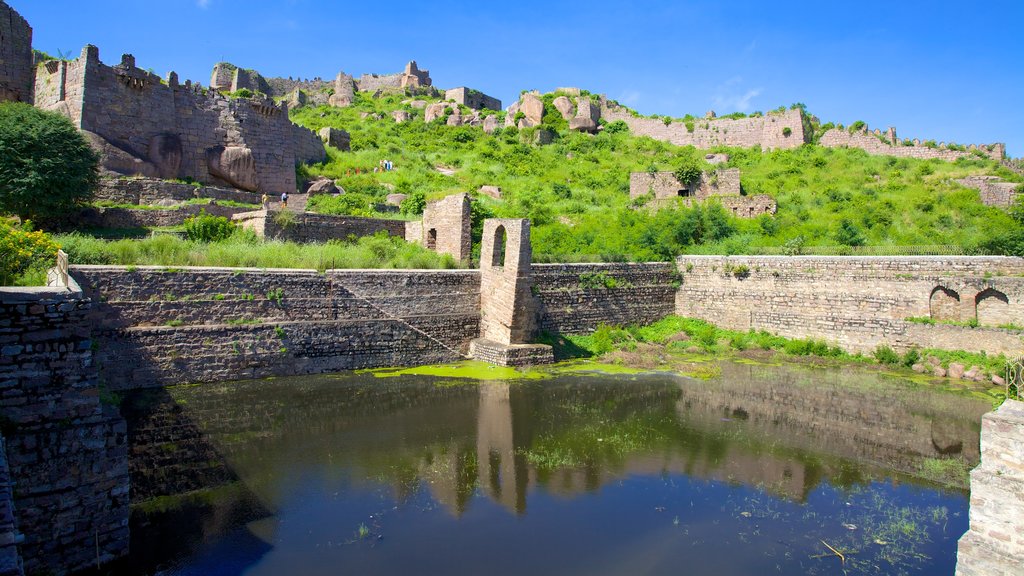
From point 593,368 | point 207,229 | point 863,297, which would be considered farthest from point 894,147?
point 207,229

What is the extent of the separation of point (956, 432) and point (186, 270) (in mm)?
13076

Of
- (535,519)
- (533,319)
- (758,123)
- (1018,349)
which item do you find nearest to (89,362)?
(535,519)

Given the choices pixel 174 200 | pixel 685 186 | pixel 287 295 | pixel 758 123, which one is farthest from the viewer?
pixel 758 123

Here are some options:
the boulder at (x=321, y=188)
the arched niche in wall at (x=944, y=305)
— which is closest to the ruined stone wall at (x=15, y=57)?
the boulder at (x=321, y=188)

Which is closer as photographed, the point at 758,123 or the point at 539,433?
the point at 539,433

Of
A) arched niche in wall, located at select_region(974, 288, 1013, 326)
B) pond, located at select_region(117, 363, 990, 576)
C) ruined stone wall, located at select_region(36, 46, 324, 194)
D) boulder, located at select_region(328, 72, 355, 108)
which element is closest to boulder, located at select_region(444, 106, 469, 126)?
boulder, located at select_region(328, 72, 355, 108)

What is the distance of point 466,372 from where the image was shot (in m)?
13.0

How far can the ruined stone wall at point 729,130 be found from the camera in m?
34.5

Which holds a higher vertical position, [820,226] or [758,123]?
[758,123]

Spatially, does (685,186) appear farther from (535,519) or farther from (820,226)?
(535,519)

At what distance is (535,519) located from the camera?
678 cm

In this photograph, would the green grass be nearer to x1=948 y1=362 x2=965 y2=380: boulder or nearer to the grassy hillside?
the grassy hillside

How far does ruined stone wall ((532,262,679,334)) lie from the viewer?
15.8m

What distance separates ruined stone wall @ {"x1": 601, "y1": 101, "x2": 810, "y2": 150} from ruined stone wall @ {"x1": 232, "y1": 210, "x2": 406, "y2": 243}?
→ 25.6 metres
